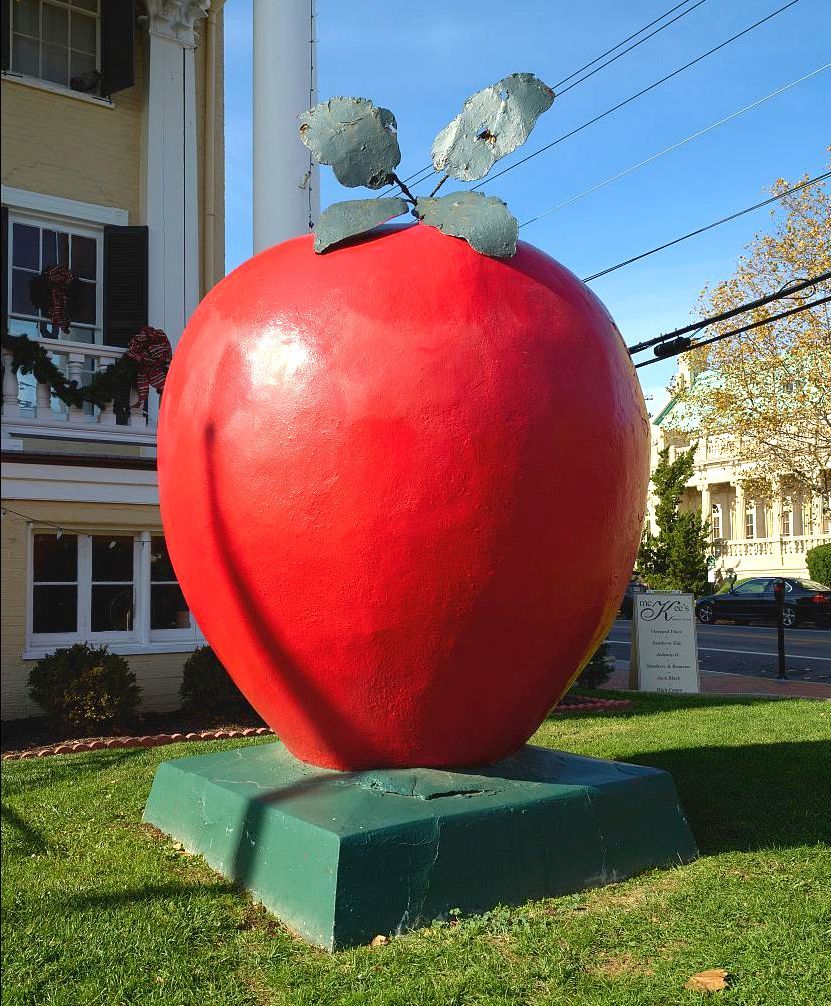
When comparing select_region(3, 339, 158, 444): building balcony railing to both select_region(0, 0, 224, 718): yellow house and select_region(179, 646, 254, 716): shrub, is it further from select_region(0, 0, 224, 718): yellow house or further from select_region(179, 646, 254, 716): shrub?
select_region(179, 646, 254, 716): shrub

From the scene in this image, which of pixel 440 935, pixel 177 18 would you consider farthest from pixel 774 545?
pixel 440 935

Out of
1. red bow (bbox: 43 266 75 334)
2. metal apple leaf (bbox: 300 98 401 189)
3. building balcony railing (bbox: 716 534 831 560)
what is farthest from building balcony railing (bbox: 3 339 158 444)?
building balcony railing (bbox: 716 534 831 560)

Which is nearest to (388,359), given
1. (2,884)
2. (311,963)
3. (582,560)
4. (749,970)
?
(582,560)

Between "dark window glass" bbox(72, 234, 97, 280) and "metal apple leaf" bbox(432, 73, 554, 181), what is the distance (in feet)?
26.5

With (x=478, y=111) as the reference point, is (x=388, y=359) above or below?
below

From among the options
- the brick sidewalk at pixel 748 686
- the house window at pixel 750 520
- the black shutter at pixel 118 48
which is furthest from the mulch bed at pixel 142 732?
the house window at pixel 750 520

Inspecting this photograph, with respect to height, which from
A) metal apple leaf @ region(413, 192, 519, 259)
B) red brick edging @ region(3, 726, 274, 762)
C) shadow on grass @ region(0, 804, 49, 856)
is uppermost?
metal apple leaf @ region(413, 192, 519, 259)

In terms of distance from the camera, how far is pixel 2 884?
14.9ft

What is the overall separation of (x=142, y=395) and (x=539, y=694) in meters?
7.63

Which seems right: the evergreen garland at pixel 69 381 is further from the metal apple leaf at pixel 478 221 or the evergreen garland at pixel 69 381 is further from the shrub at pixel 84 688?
the metal apple leaf at pixel 478 221

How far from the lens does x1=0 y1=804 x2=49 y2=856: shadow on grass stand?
5.18 meters

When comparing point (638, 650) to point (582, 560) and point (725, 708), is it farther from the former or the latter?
point (582, 560)

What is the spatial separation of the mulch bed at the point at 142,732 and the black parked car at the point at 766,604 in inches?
629

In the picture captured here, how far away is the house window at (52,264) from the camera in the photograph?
11.2 m
